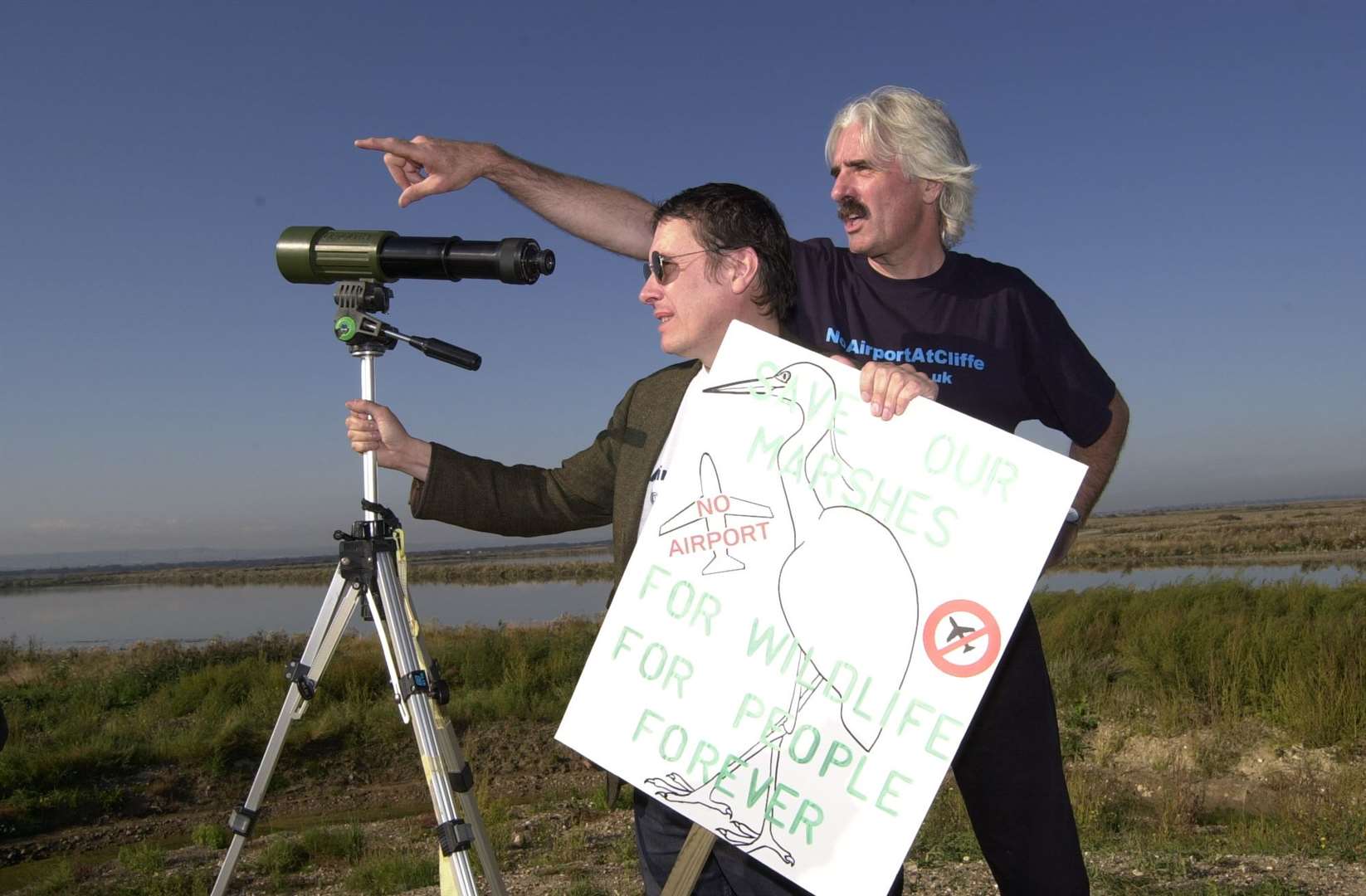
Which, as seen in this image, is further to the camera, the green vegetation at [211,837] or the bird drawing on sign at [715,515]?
the green vegetation at [211,837]

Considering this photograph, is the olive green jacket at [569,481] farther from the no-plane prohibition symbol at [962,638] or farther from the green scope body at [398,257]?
the no-plane prohibition symbol at [962,638]

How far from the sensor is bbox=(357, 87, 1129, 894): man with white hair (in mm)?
1795

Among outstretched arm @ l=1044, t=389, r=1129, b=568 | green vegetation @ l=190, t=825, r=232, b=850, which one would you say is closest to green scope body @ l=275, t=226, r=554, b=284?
outstretched arm @ l=1044, t=389, r=1129, b=568

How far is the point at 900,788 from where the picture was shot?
56.9 inches

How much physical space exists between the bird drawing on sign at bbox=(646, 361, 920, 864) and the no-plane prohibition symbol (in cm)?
3

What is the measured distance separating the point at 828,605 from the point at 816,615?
3 cm

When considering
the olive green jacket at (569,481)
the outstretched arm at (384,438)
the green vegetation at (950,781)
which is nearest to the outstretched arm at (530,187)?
the olive green jacket at (569,481)

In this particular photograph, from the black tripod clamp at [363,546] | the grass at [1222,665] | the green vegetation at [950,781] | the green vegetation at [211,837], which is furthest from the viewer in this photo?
the grass at [1222,665]

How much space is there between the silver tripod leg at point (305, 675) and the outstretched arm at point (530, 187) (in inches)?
37.2

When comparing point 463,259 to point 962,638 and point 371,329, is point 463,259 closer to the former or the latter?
point 371,329

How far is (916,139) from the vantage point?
76.9 inches

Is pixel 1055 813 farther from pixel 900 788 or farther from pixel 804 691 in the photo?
pixel 804 691

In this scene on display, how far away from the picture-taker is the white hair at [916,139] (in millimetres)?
1953

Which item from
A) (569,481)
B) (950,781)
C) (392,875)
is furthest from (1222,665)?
(569,481)
